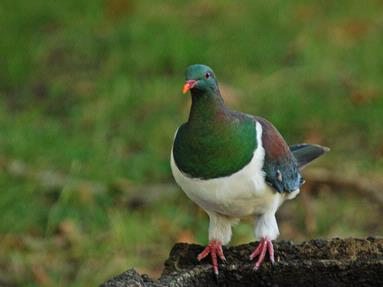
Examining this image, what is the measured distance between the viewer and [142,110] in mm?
6742

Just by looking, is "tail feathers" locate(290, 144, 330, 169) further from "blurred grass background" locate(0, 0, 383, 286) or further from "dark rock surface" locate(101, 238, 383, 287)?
"blurred grass background" locate(0, 0, 383, 286)

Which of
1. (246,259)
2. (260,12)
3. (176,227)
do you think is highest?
(260,12)

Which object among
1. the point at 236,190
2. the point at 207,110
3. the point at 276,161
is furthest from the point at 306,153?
the point at 207,110

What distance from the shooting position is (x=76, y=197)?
18.4 feet

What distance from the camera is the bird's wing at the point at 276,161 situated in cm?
329

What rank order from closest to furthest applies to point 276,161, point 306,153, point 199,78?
point 199,78 → point 276,161 → point 306,153

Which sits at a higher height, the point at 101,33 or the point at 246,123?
the point at 101,33

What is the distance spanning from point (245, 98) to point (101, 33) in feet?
4.99

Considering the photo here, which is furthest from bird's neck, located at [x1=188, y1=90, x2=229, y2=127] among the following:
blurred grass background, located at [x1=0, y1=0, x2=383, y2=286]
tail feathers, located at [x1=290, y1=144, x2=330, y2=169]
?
blurred grass background, located at [x1=0, y1=0, x2=383, y2=286]

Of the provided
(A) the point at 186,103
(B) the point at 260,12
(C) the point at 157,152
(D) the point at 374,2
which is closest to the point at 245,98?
(A) the point at 186,103

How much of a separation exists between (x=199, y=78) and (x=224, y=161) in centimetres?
26

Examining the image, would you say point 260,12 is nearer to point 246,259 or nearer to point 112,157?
point 112,157

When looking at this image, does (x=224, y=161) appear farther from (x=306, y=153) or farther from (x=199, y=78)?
(x=306, y=153)

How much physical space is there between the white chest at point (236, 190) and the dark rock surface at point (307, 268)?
162 millimetres
